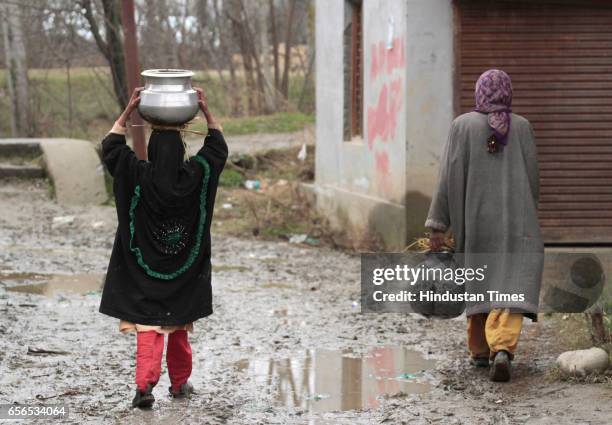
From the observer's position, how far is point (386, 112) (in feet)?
36.4

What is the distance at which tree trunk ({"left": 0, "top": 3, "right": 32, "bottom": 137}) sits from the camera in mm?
23734

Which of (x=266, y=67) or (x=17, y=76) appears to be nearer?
(x=17, y=76)

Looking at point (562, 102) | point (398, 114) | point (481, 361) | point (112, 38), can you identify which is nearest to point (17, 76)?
point (112, 38)

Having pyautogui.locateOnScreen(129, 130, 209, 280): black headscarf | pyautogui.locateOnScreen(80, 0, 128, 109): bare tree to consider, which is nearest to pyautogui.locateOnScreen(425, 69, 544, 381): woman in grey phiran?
pyautogui.locateOnScreen(129, 130, 209, 280): black headscarf

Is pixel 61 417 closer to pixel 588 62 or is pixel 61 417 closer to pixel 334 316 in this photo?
pixel 334 316

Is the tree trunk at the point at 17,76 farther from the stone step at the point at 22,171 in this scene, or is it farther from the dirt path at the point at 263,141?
the stone step at the point at 22,171

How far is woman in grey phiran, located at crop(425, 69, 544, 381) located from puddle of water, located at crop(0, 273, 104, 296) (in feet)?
13.4

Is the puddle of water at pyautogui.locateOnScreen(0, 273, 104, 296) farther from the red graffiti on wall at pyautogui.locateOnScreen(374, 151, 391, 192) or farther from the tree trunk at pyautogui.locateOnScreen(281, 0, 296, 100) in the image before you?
the tree trunk at pyautogui.locateOnScreen(281, 0, 296, 100)

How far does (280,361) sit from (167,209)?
1821 mm

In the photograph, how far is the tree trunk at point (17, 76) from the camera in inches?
934

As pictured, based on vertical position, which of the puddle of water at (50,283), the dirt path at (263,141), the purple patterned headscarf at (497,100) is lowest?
the puddle of water at (50,283)

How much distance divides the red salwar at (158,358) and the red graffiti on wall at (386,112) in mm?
5483

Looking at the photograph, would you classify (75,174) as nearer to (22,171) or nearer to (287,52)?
(22,171)

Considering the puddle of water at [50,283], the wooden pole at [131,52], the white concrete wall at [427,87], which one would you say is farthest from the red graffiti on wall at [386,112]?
the puddle of water at [50,283]
